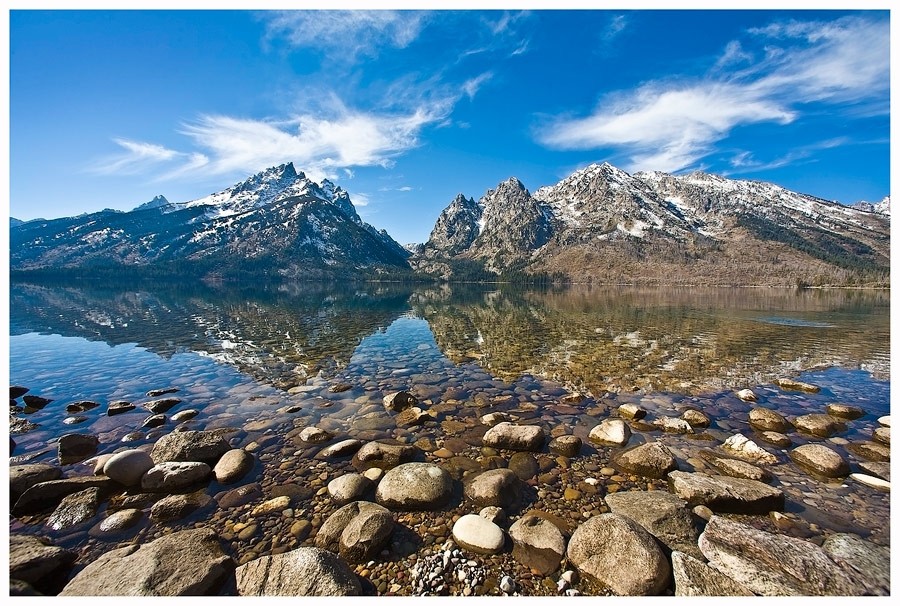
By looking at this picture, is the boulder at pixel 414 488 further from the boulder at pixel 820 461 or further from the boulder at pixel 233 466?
the boulder at pixel 820 461

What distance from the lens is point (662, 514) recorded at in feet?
25.3

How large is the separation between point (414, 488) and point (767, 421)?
517 inches

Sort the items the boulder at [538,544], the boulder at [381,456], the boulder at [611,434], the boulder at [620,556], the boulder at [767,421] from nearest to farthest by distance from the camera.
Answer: the boulder at [620,556] < the boulder at [538,544] < the boulder at [381,456] < the boulder at [611,434] < the boulder at [767,421]

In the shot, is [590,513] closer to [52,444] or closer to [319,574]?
[319,574]

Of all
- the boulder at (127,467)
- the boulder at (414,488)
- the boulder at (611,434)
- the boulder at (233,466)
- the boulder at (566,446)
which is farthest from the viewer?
the boulder at (611,434)

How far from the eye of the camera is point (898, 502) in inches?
318

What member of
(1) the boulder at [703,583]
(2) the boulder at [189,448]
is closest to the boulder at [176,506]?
(2) the boulder at [189,448]

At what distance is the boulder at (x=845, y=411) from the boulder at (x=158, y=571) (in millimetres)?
21010

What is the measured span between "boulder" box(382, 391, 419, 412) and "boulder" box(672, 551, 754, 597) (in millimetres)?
10828

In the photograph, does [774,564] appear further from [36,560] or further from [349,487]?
[36,560]

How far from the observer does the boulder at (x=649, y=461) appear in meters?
9.97

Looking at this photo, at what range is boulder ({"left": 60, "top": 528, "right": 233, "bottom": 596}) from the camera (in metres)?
5.68

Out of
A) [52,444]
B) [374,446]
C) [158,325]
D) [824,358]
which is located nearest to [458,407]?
[374,446]

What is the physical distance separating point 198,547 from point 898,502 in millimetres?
14669
